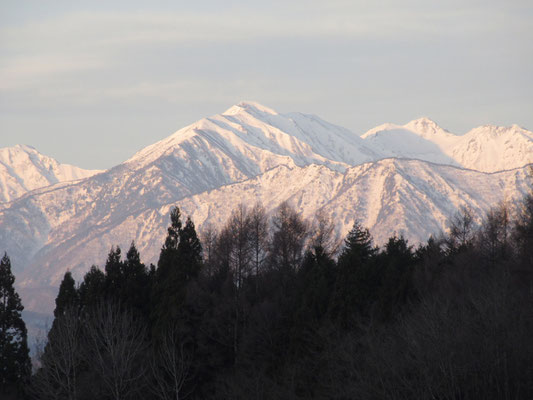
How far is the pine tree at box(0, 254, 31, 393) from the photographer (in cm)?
6031

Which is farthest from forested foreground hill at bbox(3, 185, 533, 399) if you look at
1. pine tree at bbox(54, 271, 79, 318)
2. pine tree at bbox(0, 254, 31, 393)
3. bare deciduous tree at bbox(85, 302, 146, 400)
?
pine tree at bbox(0, 254, 31, 393)

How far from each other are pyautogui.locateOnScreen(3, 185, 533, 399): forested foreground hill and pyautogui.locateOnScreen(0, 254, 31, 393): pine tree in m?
3.72

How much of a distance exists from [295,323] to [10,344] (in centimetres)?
2163

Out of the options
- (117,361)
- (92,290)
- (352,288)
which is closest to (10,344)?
(92,290)

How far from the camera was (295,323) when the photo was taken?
193ft

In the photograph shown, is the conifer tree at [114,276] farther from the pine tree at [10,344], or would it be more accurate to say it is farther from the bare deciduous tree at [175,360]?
the bare deciduous tree at [175,360]

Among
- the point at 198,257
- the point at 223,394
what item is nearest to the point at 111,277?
the point at 198,257

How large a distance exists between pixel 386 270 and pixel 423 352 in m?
36.6

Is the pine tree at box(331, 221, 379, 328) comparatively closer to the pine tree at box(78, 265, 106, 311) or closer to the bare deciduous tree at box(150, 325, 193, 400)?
the bare deciduous tree at box(150, 325, 193, 400)

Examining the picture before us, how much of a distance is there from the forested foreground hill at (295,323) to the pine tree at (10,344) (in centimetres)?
372

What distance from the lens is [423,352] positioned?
32.7 meters

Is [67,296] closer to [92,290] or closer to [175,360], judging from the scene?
[92,290]

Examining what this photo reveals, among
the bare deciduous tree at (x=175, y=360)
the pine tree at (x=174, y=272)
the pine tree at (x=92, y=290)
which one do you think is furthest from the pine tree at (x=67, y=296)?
the bare deciduous tree at (x=175, y=360)

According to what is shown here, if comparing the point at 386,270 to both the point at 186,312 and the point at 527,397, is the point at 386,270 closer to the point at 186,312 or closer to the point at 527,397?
the point at 186,312
